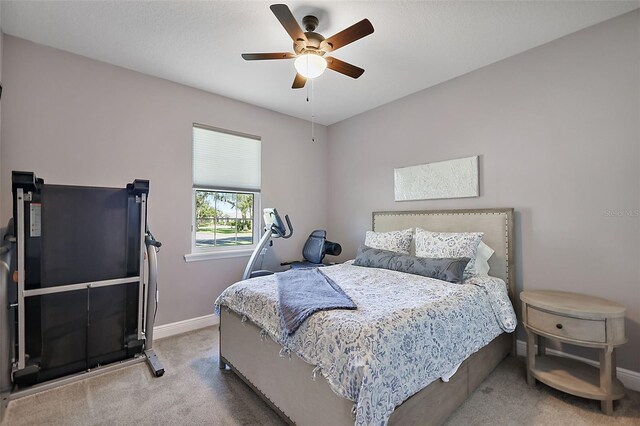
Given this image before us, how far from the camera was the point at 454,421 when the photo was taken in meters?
1.75

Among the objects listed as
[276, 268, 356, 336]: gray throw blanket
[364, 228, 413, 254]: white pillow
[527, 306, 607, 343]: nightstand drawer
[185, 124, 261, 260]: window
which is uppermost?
[185, 124, 261, 260]: window

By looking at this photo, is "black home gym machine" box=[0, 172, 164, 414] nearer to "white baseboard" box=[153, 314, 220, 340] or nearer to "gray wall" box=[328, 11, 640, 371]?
"white baseboard" box=[153, 314, 220, 340]

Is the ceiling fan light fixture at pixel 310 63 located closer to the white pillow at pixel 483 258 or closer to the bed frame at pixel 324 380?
the bed frame at pixel 324 380

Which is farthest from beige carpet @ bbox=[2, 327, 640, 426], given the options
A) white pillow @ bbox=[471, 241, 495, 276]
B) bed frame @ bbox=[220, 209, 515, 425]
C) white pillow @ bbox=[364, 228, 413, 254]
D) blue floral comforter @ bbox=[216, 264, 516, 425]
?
white pillow @ bbox=[364, 228, 413, 254]

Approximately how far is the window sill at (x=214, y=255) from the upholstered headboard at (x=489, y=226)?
209 cm

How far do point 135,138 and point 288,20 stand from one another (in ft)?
6.85

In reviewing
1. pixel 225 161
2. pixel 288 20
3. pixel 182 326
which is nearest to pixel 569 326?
pixel 288 20

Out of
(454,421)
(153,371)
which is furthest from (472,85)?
(153,371)

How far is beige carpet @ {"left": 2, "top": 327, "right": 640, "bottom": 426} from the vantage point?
1764 millimetres

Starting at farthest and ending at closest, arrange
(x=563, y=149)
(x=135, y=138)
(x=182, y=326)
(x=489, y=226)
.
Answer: (x=182, y=326) → (x=135, y=138) → (x=489, y=226) → (x=563, y=149)

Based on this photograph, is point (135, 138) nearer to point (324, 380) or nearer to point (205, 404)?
point (205, 404)

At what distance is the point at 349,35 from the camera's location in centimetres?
186

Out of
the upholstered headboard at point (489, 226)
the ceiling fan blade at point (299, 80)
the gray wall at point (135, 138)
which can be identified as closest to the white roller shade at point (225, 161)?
the gray wall at point (135, 138)

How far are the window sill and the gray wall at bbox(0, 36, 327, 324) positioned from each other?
2.4 inches
